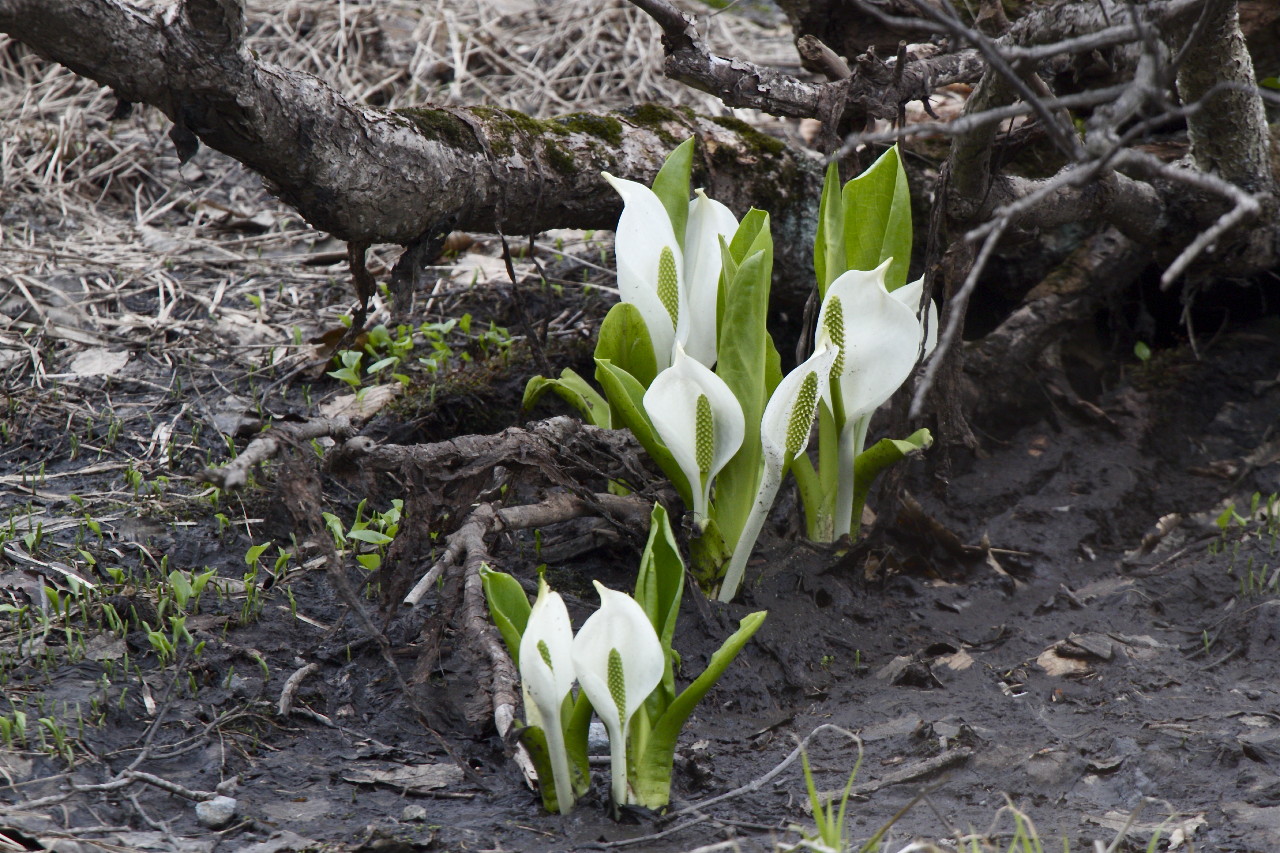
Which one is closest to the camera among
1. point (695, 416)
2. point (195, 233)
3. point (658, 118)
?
point (695, 416)

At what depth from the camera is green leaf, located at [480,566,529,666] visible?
58.2 inches

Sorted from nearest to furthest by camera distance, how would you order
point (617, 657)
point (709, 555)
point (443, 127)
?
point (617, 657), point (709, 555), point (443, 127)

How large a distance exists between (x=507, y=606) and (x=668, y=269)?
0.90 metres

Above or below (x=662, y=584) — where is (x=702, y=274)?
→ above

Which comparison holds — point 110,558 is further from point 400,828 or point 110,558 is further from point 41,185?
point 41,185

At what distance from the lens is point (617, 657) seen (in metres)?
1.41

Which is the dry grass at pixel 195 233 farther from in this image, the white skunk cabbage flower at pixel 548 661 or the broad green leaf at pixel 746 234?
the white skunk cabbage flower at pixel 548 661

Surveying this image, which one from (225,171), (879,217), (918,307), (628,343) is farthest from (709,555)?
(225,171)

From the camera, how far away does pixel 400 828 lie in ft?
4.71

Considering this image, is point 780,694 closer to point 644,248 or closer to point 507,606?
point 507,606

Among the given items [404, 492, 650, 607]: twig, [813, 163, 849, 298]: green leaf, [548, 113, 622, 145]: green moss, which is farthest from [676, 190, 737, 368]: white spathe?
[548, 113, 622, 145]: green moss

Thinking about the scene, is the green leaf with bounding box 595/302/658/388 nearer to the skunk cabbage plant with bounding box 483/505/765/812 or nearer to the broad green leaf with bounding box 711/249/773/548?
the broad green leaf with bounding box 711/249/773/548

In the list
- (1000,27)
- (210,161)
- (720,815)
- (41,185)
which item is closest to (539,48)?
(210,161)

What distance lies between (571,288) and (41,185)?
2.07 meters
